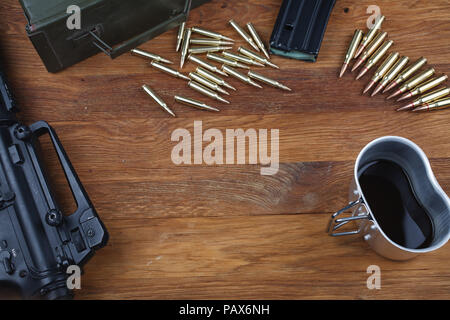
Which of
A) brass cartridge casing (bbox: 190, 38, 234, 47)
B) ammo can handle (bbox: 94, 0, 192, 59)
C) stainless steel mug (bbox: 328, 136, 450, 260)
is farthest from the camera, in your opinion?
brass cartridge casing (bbox: 190, 38, 234, 47)

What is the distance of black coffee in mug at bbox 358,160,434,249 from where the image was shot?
108cm

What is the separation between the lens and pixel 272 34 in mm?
1335

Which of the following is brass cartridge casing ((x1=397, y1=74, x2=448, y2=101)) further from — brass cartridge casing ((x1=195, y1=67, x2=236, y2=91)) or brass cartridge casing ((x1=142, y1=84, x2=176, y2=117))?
brass cartridge casing ((x1=142, y1=84, x2=176, y2=117))

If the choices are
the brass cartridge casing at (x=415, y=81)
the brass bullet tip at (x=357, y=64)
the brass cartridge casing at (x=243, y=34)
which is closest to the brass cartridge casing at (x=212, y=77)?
the brass cartridge casing at (x=243, y=34)

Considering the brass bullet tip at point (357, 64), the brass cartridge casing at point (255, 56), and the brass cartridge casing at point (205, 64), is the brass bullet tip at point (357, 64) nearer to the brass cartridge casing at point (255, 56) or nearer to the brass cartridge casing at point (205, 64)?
the brass cartridge casing at point (255, 56)

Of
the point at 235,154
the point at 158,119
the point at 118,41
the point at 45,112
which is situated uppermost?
the point at 118,41

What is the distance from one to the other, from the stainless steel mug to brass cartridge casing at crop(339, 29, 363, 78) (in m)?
0.33

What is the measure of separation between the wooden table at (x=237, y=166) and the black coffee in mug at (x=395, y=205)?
0.29 ft

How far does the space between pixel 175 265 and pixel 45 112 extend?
592 millimetres

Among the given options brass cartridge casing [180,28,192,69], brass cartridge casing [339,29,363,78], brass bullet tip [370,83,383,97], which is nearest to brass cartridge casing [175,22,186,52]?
brass cartridge casing [180,28,192,69]

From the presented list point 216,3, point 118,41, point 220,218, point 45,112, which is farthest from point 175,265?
point 216,3

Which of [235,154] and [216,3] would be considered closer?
[235,154]

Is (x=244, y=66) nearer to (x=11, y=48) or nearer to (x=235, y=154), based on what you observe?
(x=235, y=154)

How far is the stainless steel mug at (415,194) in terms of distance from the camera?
1007 millimetres
